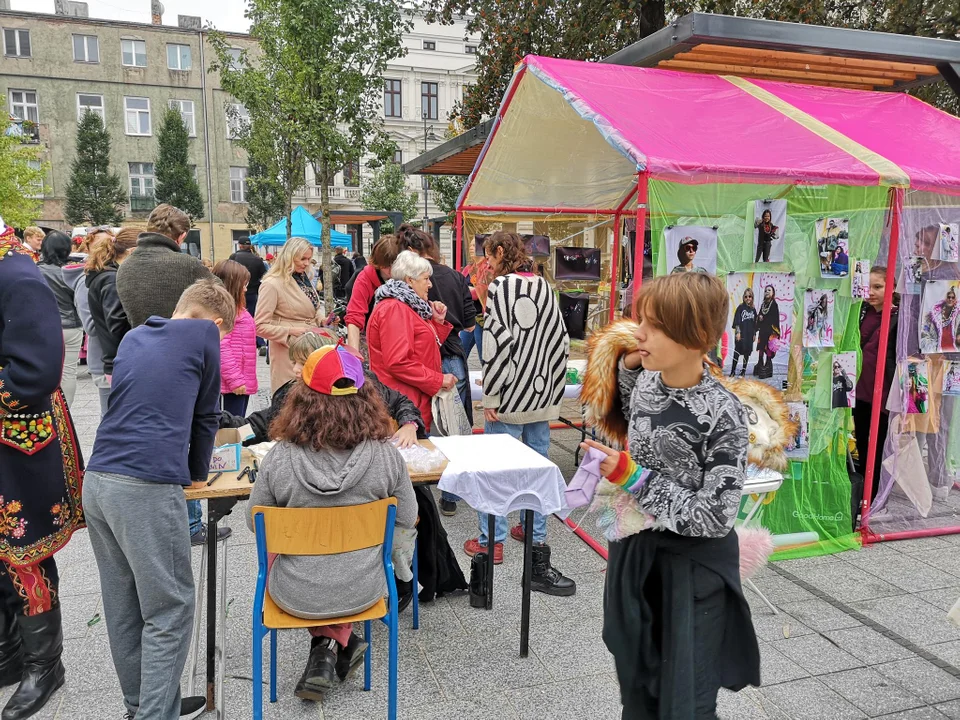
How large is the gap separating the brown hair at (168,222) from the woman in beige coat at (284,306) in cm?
121

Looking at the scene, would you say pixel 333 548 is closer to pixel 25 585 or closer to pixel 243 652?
pixel 243 652

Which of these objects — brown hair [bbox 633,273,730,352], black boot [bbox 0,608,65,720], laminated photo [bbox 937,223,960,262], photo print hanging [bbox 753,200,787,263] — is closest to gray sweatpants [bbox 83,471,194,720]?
black boot [bbox 0,608,65,720]

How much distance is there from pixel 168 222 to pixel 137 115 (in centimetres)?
3881

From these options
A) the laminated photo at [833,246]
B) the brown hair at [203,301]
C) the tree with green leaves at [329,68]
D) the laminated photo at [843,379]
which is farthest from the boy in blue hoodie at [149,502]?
the tree with green leaves at [329,68]

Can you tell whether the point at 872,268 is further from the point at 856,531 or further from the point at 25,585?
the point at 25,585

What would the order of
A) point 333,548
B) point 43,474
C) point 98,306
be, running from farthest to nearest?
point 98,306 → point 43,474 → point 333,548

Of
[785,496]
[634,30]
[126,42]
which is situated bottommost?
[785,496]

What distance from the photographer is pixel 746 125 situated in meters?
4.29

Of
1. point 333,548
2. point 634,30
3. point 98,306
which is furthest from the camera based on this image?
point 634,30

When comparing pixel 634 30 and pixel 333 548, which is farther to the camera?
pixel 634 30

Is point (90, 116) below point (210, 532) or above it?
above

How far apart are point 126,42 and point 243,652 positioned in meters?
41.2

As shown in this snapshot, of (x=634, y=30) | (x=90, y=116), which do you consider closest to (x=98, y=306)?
(x=634, y=30)

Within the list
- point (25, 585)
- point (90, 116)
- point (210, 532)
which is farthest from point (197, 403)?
point (90, 116)
